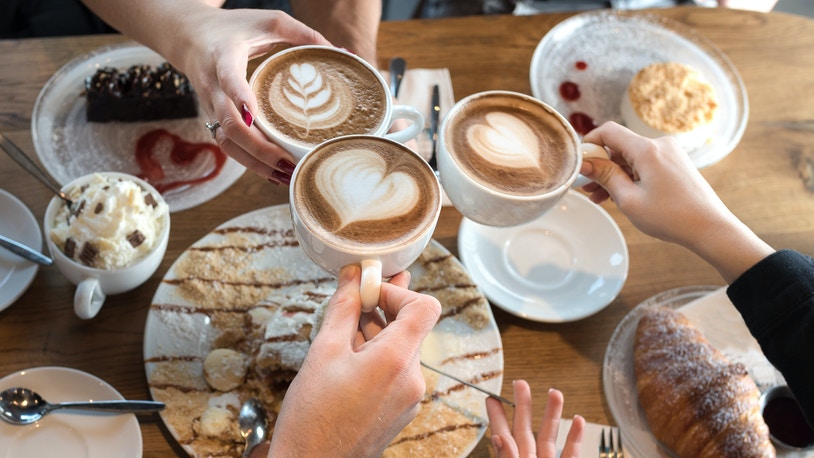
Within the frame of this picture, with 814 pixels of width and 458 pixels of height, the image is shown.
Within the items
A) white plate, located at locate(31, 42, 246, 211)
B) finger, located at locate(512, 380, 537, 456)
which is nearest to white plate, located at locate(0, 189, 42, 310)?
white plate, located at locate(31, 42, 246, 211)

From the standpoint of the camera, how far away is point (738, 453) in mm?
1331

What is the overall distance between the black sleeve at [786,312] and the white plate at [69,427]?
1.27 meters

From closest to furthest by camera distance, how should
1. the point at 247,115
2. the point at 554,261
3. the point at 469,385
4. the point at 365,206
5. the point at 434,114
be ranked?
the point at 365,206 → the point at 247,115 → the point at 469,385 → the point at 554,261 → the point at 434,114

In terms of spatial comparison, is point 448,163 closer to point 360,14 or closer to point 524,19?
point 360,14

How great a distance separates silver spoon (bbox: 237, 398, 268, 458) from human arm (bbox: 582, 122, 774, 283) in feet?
2.82

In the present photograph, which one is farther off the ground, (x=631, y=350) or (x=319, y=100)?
(x=319, y=100)

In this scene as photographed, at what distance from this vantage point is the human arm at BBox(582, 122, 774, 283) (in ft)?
4.26

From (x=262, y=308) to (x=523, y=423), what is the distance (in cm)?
65

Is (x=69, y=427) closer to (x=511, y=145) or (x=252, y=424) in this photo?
(x=252, y=424)

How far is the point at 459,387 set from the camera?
143 centimetres

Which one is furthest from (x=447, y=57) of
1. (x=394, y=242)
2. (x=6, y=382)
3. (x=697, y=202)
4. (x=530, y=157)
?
(x=6, y=382)

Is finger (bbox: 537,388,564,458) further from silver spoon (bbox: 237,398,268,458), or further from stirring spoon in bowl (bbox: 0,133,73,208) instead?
stirring spoon in bowl (bbox: 0,133,73,208)

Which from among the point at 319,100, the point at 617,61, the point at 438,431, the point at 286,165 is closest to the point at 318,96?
the point at 319,100

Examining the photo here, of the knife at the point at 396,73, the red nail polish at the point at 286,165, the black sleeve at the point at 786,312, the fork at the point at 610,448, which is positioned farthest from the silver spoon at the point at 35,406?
the black sleeve at the point at 786,312
